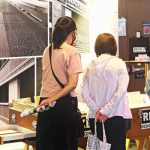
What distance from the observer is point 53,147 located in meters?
2.07

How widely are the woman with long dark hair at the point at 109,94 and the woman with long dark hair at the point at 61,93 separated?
0.82 feet

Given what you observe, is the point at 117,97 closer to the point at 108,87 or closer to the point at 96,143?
the point at 108,87

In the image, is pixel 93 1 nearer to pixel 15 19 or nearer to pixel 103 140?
pixel 15 19

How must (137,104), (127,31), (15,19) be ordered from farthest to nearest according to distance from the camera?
(127,31)
(15,19)
(137,104)

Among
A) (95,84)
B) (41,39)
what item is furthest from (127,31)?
(95,84)

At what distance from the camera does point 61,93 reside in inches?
79.0

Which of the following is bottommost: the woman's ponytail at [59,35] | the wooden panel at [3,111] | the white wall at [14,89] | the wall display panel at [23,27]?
the wooden panel at [3,111]

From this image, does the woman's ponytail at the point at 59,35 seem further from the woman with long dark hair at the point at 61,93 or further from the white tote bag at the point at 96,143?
the white tote bag at the point at 96,143

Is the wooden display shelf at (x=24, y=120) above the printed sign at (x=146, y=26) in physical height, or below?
below

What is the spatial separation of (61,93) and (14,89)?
188 cm

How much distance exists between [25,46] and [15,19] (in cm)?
34

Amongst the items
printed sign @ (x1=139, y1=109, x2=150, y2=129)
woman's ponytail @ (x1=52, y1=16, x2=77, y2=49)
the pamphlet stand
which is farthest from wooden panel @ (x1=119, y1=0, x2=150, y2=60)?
woman's ponytail @ (x1=52, y1=16, x2=77, y2=49)

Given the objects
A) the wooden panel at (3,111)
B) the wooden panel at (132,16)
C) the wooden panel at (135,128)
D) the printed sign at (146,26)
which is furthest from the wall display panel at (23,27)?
the printed sign at (146,26)

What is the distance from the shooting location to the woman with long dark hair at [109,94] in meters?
2.23
